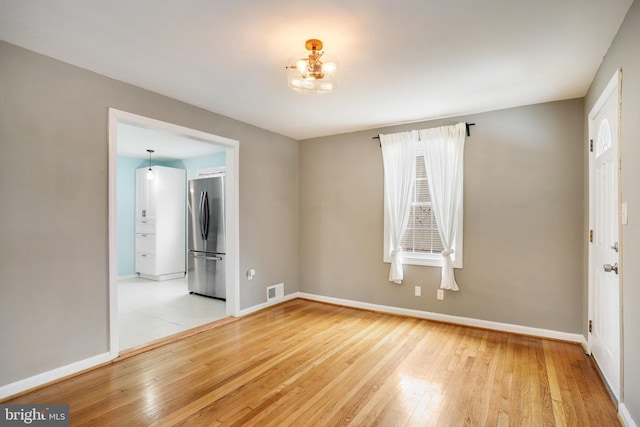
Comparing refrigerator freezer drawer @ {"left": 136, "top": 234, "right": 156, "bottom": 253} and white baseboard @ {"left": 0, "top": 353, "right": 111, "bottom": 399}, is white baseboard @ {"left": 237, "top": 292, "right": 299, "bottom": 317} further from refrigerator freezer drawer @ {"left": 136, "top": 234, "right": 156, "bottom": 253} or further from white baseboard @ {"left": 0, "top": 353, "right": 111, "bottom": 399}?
refrigerator freezer drawer @ {"left": 136, "top": 234, "right": 156, "bottom": 253}

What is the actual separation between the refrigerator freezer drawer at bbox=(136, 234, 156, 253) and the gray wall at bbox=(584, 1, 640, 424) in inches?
274

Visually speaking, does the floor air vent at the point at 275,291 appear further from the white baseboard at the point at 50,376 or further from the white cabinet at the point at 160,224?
the white cabinet at the point at 160,224

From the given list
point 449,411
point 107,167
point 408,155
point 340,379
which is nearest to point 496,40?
point 408,155

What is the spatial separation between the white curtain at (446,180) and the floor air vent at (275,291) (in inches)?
90.7

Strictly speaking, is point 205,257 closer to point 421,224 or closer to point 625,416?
point 421,224

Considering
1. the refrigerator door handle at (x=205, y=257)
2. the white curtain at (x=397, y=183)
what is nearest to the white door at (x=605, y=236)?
the white curtain at (x=397, y=183)

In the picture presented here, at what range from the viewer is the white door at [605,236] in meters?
2.25

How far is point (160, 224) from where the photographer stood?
6.54 m

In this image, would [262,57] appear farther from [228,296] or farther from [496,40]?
[228,296]

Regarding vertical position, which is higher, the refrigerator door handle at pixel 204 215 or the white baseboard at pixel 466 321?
the refrigerator door handle at pixel 204 215

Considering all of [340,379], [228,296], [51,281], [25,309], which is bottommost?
[340,379]

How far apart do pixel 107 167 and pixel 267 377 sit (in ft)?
7.55

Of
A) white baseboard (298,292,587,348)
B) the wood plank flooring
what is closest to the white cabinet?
white baseboard (298,292,587,348)

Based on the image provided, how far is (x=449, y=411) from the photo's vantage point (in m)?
2.15
